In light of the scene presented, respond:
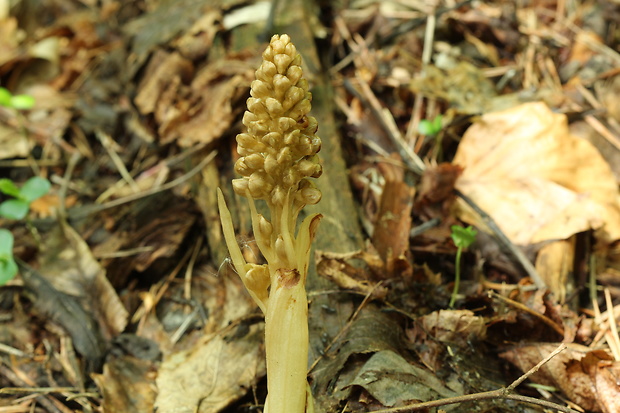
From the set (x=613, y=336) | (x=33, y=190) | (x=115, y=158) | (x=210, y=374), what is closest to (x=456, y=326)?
(x=613, y=336)

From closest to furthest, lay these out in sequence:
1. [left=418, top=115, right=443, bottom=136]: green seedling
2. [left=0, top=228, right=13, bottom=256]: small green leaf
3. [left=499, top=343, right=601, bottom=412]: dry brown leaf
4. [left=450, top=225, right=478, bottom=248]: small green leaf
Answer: [left=499, top=343, right=601, bottom=412]: dry brown leaf → [left=450, top=225, right=478, bottom=248]: small green leaf → [left=0, top=228, right=13, bottom=256]: small green leaf → [left=418, top=115, right=443, bottom=136]: green seedling

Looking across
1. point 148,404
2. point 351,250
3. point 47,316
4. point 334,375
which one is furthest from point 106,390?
point 351,250

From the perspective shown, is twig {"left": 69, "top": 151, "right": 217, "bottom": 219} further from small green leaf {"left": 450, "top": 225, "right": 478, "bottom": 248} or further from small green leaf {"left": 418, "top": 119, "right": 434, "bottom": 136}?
small green leaf {"left": 450, "top": 225, "right": 478, "bottom": 248}

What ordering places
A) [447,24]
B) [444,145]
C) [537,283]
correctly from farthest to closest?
[447,24]
[444,145]
[537,283]

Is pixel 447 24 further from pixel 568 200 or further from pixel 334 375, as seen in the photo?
pixel 334 375

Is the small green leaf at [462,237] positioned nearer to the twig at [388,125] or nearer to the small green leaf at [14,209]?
the twig at [388,125]

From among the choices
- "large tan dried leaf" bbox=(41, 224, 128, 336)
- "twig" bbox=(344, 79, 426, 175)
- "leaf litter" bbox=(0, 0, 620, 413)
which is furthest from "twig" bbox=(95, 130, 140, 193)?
"twig" bbox=(344, 79, 426, 175)
